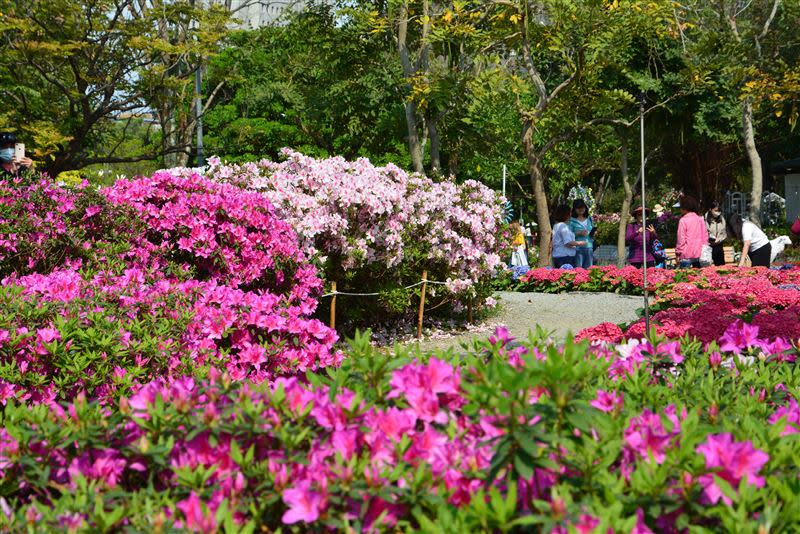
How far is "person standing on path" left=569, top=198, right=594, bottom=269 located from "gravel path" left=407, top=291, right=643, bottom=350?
1.70 meters

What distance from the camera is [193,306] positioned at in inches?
190

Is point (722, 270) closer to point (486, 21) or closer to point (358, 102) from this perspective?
point (486, 21)

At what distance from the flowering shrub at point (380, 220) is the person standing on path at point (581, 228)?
3.70 m

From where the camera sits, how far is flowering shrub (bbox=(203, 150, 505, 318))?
816 cm

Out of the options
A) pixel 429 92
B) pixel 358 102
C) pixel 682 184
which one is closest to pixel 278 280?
pixel 429 92

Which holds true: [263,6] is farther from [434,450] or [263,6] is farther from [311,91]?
[434,450]

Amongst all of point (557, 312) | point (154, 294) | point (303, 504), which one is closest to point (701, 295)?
point (557, 312)

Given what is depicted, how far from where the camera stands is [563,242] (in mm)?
15336

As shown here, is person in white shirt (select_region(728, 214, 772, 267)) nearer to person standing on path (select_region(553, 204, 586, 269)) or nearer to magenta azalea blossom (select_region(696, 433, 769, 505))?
person standing on path (select_region(553, 204, 586, 269))

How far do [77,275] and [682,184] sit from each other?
32.3 m

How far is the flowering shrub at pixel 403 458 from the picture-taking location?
1625 mm

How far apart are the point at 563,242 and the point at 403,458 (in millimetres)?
13876

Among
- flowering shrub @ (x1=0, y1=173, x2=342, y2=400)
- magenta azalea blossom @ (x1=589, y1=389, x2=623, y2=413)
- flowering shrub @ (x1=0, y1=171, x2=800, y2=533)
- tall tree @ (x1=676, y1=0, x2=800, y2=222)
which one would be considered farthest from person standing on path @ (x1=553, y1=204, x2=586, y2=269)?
magenta azalea blossom @ (x1=589, y1=389, x2=623, y2=413)

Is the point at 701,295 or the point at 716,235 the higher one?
the point at 716,235
